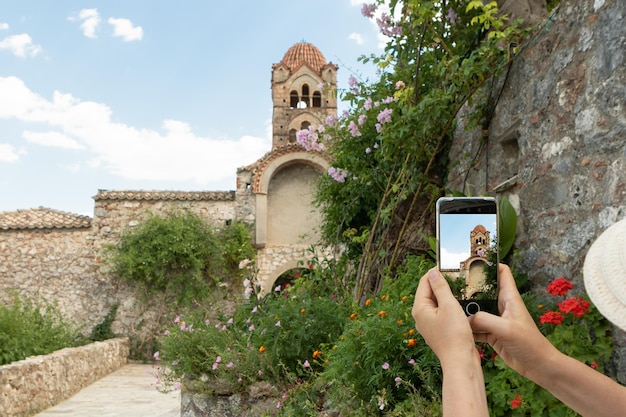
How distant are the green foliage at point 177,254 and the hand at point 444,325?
35.5 ft

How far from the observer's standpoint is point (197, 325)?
5.31 m

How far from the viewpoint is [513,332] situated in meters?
1.04

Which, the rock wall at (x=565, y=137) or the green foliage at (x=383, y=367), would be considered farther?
the green foliage at (x=383, y=367)

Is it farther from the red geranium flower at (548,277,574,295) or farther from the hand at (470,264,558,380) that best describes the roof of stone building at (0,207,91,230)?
the hand at (470,264,558,380)

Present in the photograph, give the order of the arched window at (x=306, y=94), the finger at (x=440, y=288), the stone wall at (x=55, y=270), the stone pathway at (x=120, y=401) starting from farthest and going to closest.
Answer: the arched window at (x=306, y=94)
the stone wall at (x=55, y=270)
the stone pathway at (x=120, y=401)
the finger at (x=440, y=288)

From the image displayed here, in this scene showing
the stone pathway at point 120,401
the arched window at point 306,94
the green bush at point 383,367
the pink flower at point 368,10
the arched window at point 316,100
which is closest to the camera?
the green bush at point 383,367

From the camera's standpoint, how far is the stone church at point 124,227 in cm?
1208

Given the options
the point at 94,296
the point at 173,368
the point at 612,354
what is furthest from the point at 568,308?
the point at 94,296

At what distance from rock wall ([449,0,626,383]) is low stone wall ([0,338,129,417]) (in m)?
5.72

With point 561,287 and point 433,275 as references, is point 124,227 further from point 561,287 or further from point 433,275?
point 433,275

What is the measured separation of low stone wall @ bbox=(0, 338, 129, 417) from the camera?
627cm

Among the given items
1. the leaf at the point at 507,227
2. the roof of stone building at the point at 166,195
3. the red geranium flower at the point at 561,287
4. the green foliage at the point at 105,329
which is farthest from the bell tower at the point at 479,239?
the green foliage at the point at 105,329

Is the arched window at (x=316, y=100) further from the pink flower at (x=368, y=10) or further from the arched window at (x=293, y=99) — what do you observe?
the pink flower at (x=368, y=10)

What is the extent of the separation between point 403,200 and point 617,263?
3907mm
